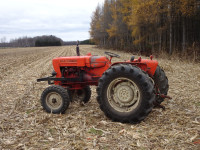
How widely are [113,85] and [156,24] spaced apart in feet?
63.2

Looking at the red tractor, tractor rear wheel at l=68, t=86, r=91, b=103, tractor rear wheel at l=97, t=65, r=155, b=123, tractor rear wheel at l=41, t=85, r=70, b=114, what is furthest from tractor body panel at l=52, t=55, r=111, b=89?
tractor rear wheel at l=97, t=65, r=155, b=123

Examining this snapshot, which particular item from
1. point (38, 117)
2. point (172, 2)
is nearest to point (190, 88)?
point (38, 117)

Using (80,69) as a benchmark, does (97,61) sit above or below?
above

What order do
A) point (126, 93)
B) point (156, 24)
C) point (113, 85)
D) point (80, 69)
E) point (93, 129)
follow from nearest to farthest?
point (93, 129) → point (126, 93) → point (113, 85) → point (80, 69) → point (156, 24)

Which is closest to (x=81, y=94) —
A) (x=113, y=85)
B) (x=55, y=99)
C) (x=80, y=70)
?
(x=80, y=70)

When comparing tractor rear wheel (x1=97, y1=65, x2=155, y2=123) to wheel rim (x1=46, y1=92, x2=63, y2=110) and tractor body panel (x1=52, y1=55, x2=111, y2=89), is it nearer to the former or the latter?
tractor body panel (x1=52, y1=55, x2=111, y2=89)

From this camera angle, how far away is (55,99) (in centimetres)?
446

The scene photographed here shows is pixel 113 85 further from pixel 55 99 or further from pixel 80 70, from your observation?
pixel 55 99

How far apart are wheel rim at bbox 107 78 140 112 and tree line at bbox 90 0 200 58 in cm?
917

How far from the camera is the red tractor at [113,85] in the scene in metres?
3.48

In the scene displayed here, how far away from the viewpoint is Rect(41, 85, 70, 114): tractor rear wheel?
4.34 meters

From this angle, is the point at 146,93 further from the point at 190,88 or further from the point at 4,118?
the point at 190,88

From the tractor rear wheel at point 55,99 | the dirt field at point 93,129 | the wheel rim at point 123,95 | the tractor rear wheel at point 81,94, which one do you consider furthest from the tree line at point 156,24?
the tractor rear wheel at point 55,99

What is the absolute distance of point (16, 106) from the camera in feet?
16.3
